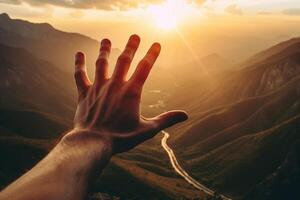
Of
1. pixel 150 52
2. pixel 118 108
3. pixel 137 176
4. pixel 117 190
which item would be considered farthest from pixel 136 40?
pixel 137 176

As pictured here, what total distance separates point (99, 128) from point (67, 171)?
1390mm

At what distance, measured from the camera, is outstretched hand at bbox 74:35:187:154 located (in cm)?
573

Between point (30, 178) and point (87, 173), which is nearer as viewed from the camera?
point (30, 178)

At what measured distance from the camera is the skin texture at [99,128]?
4207 mm

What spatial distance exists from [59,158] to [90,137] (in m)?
0.85

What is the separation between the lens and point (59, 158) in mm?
4527

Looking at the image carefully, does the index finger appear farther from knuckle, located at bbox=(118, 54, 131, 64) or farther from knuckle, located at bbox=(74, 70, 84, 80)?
knuckle, located at bbox=(74, 70, 84, 80)

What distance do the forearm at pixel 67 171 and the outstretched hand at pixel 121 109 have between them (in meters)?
0.30

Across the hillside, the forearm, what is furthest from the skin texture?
the hillside

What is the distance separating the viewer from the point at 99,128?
5.62 meters

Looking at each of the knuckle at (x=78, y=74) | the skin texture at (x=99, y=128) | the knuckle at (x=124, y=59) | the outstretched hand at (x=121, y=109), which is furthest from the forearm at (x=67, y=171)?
the knuckle at (x=78, y=74)

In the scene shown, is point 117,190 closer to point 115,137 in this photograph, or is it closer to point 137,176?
point 137,176

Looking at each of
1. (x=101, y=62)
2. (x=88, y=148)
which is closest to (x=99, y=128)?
(x=88, y=148)

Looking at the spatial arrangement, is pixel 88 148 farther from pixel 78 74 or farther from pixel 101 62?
pixel 78 74
